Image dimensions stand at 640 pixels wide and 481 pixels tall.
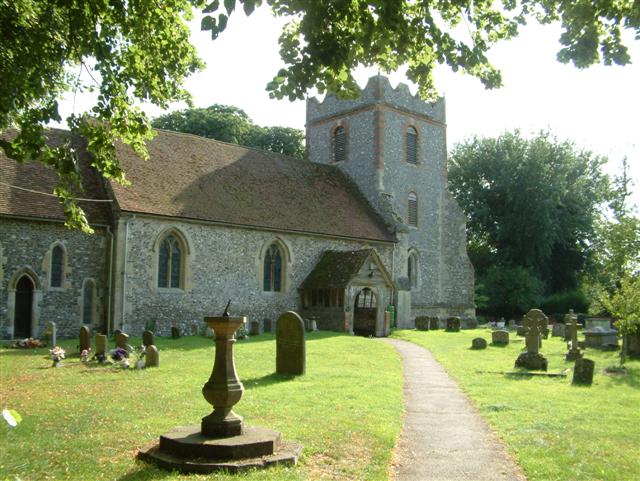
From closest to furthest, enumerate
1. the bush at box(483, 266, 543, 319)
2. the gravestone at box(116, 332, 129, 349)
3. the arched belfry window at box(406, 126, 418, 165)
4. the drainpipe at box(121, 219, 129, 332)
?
1. the gravestone at box(116, 332, 129, 349)
2. the drainpipe at box(121, 219, 129, 332)
3. the arched belfry window at box(406, 126, 418, 165)
4. the bush at box(483, 266, 543, 319)

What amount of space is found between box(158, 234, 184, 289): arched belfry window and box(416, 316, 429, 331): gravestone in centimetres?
1198

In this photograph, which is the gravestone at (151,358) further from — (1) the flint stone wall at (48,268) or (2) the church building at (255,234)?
(1) the flint stone wall at (48,268)

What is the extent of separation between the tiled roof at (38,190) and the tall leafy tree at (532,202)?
29.4 metres

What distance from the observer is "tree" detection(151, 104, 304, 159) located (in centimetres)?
4206

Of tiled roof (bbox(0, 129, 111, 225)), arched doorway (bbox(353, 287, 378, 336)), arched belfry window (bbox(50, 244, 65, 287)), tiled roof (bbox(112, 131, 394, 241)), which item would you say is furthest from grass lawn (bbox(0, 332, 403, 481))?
arched doorway (bbox(353, 287, 378, 336))

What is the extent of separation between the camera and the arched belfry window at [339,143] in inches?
1340

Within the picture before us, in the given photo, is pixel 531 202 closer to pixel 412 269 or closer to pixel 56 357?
pixel 412 269

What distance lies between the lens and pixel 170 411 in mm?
9453

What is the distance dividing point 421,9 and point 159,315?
1773 cm

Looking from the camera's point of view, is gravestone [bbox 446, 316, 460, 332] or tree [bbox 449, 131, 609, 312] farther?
tree [bbox 449, 131, 609, 312]

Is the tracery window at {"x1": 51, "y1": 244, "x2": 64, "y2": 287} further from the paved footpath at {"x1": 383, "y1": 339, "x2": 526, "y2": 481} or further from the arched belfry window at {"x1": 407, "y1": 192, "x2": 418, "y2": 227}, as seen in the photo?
the arched belfry window at {"x1": 407, "y1": 192, "x2": 418, "y2": 227}

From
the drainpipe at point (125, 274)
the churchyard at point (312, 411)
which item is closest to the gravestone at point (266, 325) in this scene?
the drainpipe at point (125, 274)

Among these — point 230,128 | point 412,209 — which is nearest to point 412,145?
point 412,209

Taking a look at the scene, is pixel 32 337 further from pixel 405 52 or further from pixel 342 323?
pixel 405 52
